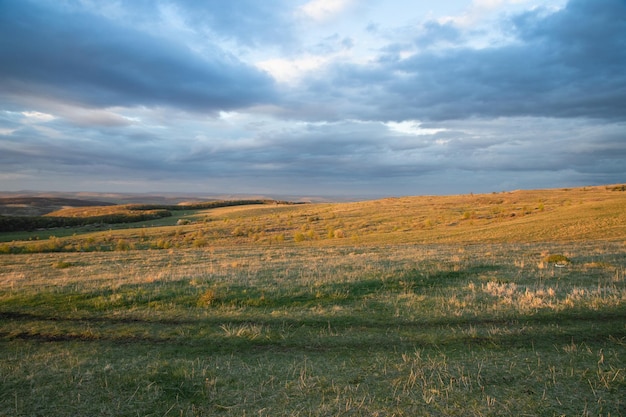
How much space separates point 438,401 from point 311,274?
11744 millimetres

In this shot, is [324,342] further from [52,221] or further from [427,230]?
[52,221]

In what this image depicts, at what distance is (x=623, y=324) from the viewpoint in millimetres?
9828

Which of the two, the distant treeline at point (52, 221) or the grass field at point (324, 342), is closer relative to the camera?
the grass field at point (324, 342)

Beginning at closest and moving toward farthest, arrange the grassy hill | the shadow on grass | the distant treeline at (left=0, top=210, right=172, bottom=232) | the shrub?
the shadow on grass < the shrub < the grassy hill < the distant treeline at (left=0, top=210, right=172, bottom=232)

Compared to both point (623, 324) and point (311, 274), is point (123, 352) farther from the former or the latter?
point (623, 324)

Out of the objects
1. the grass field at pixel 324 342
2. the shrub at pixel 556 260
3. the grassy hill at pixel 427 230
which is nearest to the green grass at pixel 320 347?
the grass field at pixel 324 342

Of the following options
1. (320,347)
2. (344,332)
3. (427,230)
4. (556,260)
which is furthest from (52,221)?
(556,260)

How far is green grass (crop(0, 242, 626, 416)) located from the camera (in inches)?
256

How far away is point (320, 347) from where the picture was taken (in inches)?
353

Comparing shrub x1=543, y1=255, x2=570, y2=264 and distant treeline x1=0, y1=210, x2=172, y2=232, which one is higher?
shrub x1=543, y1=255, x2=570, y2=264

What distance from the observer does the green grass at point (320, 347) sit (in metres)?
6.50

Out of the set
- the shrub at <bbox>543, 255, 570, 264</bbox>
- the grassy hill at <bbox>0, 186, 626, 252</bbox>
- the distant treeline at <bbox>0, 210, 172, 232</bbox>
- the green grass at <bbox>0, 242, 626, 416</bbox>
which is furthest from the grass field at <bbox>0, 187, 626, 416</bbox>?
the distant treeline at <bbox>0, 210, 172, 232</bbox>

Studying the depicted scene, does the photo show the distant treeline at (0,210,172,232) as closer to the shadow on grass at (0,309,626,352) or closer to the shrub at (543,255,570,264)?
the shadow on grass at (0,309,626,352)

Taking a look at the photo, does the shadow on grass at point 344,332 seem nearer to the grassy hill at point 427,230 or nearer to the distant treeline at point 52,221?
the grassy hill at point 427,230
